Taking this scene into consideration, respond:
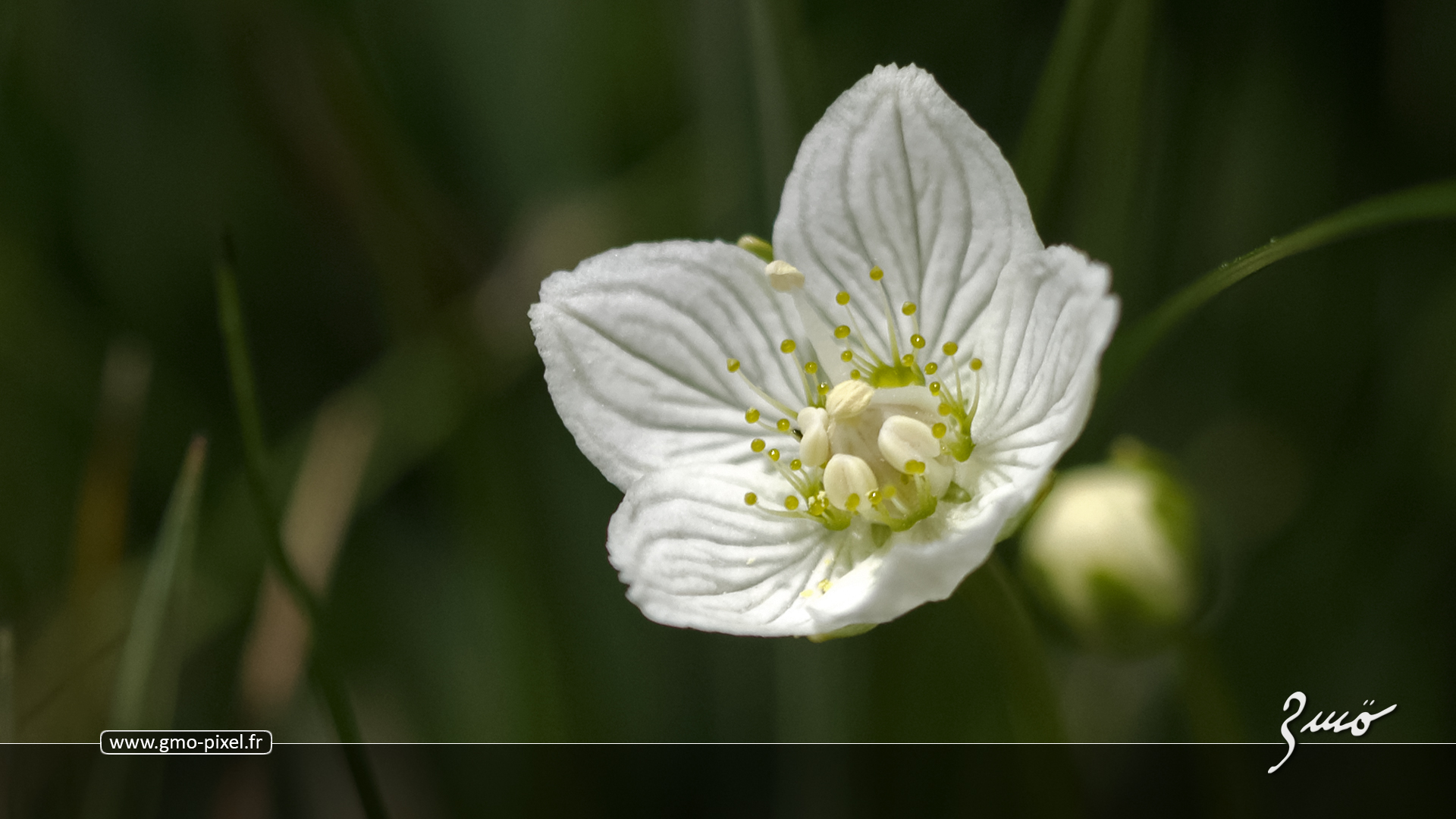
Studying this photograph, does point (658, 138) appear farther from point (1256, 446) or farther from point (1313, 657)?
point (1313, 657)

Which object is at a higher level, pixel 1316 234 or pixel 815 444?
pixel 1316 234

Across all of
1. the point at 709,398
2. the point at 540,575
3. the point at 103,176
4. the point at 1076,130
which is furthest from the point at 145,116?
the point at 1076,130

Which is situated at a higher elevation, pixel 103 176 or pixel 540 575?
pixel 103 176

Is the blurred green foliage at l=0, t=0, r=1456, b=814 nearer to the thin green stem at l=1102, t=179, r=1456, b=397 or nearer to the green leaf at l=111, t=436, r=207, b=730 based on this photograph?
the green leaf at l=111, t=436, r=207, b=730

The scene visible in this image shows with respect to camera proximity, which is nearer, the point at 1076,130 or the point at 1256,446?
the point at 1076,130

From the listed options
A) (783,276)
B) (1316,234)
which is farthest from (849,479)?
(1316,234)

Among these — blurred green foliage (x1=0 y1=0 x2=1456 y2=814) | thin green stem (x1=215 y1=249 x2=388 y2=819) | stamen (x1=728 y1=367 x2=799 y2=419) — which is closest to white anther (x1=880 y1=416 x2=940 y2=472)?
stamen (x1=728 y1=367 x2=799 y2=419)

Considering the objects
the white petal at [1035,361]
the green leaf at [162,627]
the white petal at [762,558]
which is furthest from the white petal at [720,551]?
the green leaf at [162,627]

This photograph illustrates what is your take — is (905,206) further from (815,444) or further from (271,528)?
(271,528)
